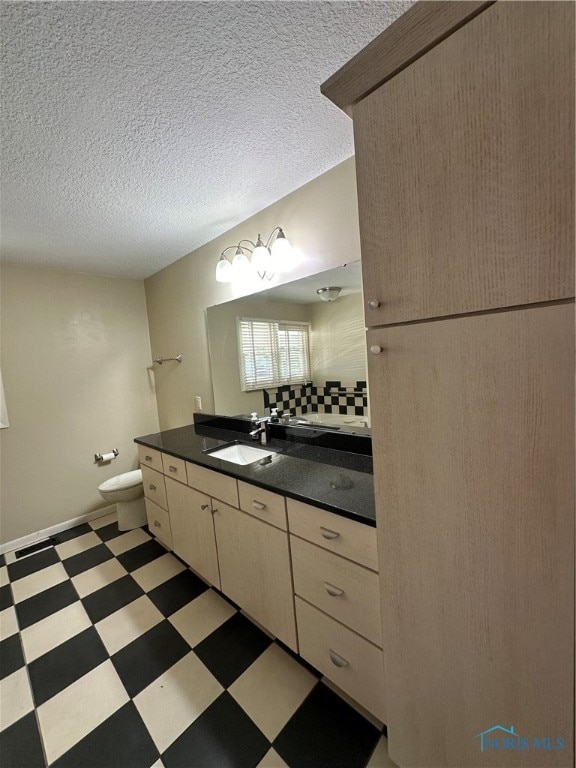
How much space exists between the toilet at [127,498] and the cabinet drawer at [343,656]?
71.1 inches

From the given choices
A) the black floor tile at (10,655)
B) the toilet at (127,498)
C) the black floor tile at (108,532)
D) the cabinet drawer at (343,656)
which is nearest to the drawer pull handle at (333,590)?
the cabinet drawer at (343,656)

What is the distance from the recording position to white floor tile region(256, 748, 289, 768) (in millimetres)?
965

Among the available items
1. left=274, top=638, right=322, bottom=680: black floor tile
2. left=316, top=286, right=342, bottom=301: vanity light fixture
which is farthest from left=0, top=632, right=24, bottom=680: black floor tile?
left=316, top=286, right=342, bottom=301: vanity light fixture

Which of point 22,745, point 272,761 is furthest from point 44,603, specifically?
point 272,761

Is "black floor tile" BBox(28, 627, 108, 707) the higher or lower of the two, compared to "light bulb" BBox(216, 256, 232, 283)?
lower

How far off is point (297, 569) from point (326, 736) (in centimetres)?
54

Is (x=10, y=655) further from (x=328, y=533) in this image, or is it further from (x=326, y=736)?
(x=328, y=533)

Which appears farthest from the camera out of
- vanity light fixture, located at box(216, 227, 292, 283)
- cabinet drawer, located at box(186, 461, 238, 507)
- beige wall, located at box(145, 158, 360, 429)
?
vanity light fixture, located at box(216, 227, 292, 283)

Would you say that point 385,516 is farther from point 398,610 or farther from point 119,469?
point 119,469

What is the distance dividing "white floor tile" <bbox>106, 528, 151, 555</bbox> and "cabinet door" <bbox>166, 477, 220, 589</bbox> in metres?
0.59

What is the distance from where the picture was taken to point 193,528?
1695mm

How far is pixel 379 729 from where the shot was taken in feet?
3.42

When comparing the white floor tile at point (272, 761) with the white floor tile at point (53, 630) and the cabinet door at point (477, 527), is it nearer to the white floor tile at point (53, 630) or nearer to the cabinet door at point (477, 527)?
the cabinet door at point (477, 527)

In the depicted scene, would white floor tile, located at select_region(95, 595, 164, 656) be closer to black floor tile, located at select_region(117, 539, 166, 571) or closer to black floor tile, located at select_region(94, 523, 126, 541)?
black floor tile, located at select_region(117, 539, 166, 571)
